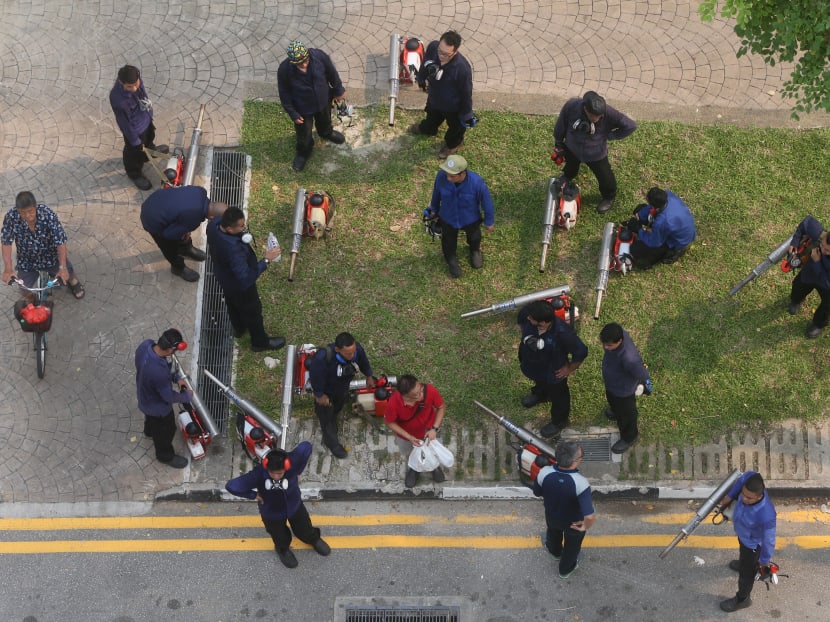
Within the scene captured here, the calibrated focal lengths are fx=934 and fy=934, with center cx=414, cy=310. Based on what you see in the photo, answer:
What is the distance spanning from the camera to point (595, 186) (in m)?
11.7

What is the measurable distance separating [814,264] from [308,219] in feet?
18.4

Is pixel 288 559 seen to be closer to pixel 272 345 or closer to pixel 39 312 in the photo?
pixel 272 345

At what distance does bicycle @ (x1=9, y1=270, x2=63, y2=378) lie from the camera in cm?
1002

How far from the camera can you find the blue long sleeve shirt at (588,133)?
1067 centimetres

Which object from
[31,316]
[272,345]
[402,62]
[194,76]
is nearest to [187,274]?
[272,345]

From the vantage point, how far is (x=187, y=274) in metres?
11.0

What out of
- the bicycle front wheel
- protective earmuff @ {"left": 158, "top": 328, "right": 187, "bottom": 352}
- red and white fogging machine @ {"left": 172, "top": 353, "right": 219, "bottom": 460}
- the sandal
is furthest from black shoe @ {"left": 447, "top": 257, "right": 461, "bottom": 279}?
the bicycle front wheel

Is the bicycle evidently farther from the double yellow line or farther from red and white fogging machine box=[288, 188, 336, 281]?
red and white fogging machine box=[288, 188, 336, 281]

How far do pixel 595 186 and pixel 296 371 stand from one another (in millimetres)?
4432

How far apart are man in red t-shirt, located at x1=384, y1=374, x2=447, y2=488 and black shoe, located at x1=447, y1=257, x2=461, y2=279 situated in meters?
2.27

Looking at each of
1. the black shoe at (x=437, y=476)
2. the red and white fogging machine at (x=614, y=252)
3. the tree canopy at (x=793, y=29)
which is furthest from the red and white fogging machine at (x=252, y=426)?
the tree canopy at (x=793, y=29)

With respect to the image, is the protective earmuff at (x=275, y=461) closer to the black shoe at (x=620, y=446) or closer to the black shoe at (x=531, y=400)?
the black shoe at (x=531, y=400)

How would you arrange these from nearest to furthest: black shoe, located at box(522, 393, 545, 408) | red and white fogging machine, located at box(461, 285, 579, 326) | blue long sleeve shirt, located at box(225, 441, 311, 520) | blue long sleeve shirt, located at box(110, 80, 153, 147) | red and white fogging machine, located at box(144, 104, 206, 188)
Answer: blue long sleeve shirt, located at box(225, 441, 311, 520), black shoe, located at box(522, 393, 545, 408), red and white fogging machine, located at box(461, 285, 579, 326), blue long sleeve shirt, located at box(110, 80, 153, 147), red and white fogging machine, located at box(144, 104, 206, 188)

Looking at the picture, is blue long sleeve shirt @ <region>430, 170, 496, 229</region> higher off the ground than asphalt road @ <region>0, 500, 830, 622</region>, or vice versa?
blue long sleeve shirt @ <region>430, 170, 496, 229</region>
